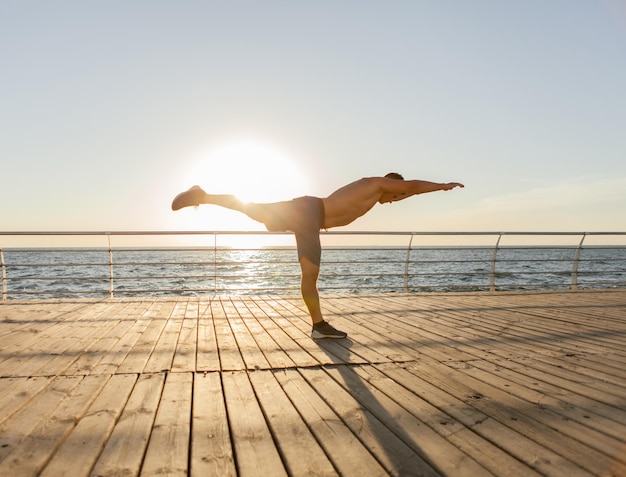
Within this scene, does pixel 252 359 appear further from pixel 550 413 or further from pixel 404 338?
pixel 550 413

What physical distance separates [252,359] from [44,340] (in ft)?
6.72

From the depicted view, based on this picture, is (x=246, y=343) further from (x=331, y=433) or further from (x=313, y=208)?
(x=331, y=433)

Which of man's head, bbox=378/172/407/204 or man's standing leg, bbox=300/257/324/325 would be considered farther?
man's head, bbox=378/172/407/204

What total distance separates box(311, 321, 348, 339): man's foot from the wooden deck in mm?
135

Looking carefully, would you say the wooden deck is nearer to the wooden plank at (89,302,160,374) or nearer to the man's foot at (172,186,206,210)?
the wooden plank at (89,302,160,374)

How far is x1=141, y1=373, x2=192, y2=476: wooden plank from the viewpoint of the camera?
1685 mm

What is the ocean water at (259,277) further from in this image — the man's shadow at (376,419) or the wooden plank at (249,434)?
the wooden plank at (249,434)

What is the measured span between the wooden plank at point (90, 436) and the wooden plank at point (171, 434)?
0.65ft

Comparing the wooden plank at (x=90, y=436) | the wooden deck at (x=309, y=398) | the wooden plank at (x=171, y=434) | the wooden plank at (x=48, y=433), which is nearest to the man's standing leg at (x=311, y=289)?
the wooden deck at (x=309, y=398)

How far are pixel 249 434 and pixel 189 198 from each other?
2718 millimetres

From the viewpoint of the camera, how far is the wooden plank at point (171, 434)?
1.68 meters

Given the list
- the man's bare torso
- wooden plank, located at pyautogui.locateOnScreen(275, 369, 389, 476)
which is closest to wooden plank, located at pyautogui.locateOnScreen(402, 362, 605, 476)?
wooden plank, located at pyautogui.locateOnScreen(275, 369, 389, 476)

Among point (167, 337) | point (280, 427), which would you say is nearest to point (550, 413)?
point (280, 427)

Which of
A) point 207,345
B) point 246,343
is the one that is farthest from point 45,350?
point 246,343
